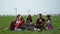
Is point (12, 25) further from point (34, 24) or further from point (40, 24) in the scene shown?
point (40, 24)

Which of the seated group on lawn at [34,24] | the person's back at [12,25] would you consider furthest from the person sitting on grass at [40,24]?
the person's back at [12,25]

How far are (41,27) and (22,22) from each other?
2.84 feet

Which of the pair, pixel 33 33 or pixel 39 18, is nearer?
pixel 33 33

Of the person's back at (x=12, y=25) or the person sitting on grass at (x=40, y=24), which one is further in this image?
the person's back at (x=12, y=25)

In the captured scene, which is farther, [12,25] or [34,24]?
[12,25]

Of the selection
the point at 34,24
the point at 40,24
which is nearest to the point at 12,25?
the point at 34,24

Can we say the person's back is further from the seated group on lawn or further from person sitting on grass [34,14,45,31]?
person sitting on grass [34,14,45,31]

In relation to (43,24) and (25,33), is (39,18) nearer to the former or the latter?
(43,24)

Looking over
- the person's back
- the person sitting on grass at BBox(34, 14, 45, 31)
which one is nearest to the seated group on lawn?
the person sitting on grass at BBox(34, 14, 45, 31)

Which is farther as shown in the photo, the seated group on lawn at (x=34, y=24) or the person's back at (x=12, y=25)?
the person's back at (x=12, y=25)

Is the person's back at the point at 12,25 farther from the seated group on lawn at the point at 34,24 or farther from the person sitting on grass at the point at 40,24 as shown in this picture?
the person sitting on grass at the point at 40,24

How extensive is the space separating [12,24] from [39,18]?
127 cm

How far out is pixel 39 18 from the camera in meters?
9.99

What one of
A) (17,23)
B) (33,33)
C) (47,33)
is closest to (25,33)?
(33,33)
